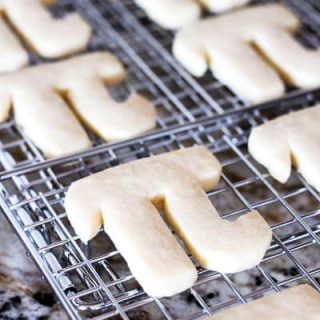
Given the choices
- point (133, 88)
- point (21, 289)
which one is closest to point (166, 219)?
point (21, 289)

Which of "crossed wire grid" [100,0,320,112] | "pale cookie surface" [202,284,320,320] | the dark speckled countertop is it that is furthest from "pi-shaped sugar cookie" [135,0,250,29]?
"pale cookie surface" [202,284,320,320]

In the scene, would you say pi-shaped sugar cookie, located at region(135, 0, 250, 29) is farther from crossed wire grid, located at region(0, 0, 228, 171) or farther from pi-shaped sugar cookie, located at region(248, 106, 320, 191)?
pi-shaped sugar cookie, located at region(248, 106, 320, 191)

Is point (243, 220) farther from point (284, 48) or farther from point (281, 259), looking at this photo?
point (284, 48)

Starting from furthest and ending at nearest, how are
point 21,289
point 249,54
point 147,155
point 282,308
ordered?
point 249,54
point 147,155
point 21,289
point 282,308

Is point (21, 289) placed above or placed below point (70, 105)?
below

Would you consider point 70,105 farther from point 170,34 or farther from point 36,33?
point 170,34

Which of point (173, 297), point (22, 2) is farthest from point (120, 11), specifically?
point (173, 297)

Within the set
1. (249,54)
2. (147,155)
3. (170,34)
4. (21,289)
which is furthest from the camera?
(170,34)
